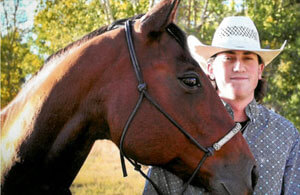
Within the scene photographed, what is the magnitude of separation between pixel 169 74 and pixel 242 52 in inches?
39.2

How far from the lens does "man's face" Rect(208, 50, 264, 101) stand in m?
2.71

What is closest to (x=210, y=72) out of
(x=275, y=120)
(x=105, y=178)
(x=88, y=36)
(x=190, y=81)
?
(x=275, y=120)

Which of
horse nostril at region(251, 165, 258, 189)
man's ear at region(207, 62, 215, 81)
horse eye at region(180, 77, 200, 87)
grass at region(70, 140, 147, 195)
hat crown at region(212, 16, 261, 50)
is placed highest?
hat crown at region(212, 16, 261, 50)

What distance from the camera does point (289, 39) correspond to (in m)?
11.7

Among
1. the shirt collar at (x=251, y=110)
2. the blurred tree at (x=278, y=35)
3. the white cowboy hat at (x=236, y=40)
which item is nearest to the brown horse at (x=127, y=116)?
the shirt collar at (x=251, y=110)

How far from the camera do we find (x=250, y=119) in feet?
8.94

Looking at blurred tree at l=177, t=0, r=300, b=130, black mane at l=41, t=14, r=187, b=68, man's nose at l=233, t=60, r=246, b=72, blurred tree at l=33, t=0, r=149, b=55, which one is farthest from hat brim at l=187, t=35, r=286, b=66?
blurred tree at l=177, t=0, r=300, b=130

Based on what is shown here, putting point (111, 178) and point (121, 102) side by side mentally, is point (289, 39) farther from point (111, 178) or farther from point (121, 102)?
point (121, 102)

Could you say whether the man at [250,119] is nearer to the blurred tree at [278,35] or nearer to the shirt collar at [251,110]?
the shirt collar at [251,110]

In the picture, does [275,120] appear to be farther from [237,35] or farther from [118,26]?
[118,26]

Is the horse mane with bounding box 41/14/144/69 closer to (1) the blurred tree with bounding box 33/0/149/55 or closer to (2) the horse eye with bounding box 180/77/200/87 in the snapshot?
(2) the horse eye with bounding box 180/77/200/87

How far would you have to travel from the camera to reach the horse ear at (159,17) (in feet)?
6.68

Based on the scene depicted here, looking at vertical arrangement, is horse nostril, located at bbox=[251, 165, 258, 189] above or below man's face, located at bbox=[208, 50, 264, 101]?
below

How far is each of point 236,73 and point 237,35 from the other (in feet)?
1.17
